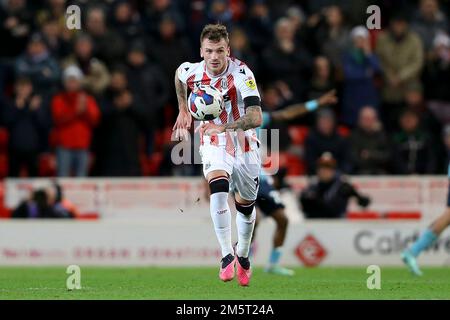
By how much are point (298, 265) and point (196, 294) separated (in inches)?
291

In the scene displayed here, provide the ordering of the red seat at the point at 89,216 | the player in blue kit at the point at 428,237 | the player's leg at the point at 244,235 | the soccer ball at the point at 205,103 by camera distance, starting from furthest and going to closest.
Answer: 1. the red seat at the point at 89,216
2. the player in blue kit at the point at 428,237
3. the player's leg at the point at 244,235
4. the soccer ball at the point at 205,103

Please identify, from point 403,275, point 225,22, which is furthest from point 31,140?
point 403,275

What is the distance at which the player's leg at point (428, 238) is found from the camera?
16.0 meters

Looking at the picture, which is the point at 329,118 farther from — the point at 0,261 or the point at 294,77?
the point at 0,261

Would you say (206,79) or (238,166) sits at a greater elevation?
(206,79)

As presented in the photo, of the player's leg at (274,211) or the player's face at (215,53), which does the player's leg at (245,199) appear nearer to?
the player's face at (215,53)

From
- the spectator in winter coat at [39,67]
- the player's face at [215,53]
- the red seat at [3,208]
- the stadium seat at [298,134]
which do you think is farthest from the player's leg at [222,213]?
the stadium seat at [298,134]

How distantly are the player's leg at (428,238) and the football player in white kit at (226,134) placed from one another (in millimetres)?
3697

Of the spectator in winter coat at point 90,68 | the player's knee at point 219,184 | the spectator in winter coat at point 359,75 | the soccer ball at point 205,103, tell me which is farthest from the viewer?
the spectator in winter coat at point 359,75

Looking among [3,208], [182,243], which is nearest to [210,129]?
[182,243]

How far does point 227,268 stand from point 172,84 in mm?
9819

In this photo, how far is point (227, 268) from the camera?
12.7 m

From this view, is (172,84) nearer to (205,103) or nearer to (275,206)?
(275,206)

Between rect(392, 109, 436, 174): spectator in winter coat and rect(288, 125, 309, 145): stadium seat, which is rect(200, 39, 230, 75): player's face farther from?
rect(392, 109, 436, 174): spectator in winter coat
